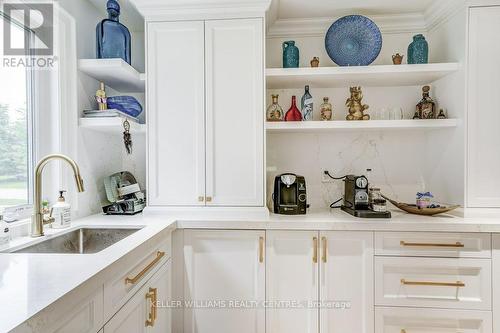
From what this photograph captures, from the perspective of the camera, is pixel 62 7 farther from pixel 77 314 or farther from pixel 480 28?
pixel 480 28

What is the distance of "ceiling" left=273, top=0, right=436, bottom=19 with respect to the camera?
6.16ft

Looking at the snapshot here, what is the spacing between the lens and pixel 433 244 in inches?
62.1

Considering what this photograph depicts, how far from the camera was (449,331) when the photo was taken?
1.59 metres

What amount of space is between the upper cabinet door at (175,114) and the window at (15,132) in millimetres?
613

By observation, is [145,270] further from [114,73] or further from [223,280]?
[114,73]

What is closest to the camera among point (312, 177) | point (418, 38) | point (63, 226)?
point (63, 226)

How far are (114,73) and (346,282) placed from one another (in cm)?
189

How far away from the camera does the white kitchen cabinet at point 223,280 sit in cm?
165

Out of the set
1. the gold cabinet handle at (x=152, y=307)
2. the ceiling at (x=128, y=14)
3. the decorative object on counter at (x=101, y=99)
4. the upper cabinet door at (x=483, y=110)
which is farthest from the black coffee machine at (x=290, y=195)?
the ceiling at (x=128, y=14)

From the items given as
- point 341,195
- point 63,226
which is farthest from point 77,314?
point 341,195

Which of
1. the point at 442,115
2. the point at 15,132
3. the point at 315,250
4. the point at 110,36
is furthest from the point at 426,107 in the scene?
the point at 15,132

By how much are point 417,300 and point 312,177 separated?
39.4 inches

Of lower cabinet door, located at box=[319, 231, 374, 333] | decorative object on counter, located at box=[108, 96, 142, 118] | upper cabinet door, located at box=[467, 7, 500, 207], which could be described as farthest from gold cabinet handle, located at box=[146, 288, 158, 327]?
upper cabinet door, located at box=[467, 7, 500, 207]

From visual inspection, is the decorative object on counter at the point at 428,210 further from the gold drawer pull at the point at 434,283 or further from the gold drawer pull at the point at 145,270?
the gold drawer pull at the point at 145,270
